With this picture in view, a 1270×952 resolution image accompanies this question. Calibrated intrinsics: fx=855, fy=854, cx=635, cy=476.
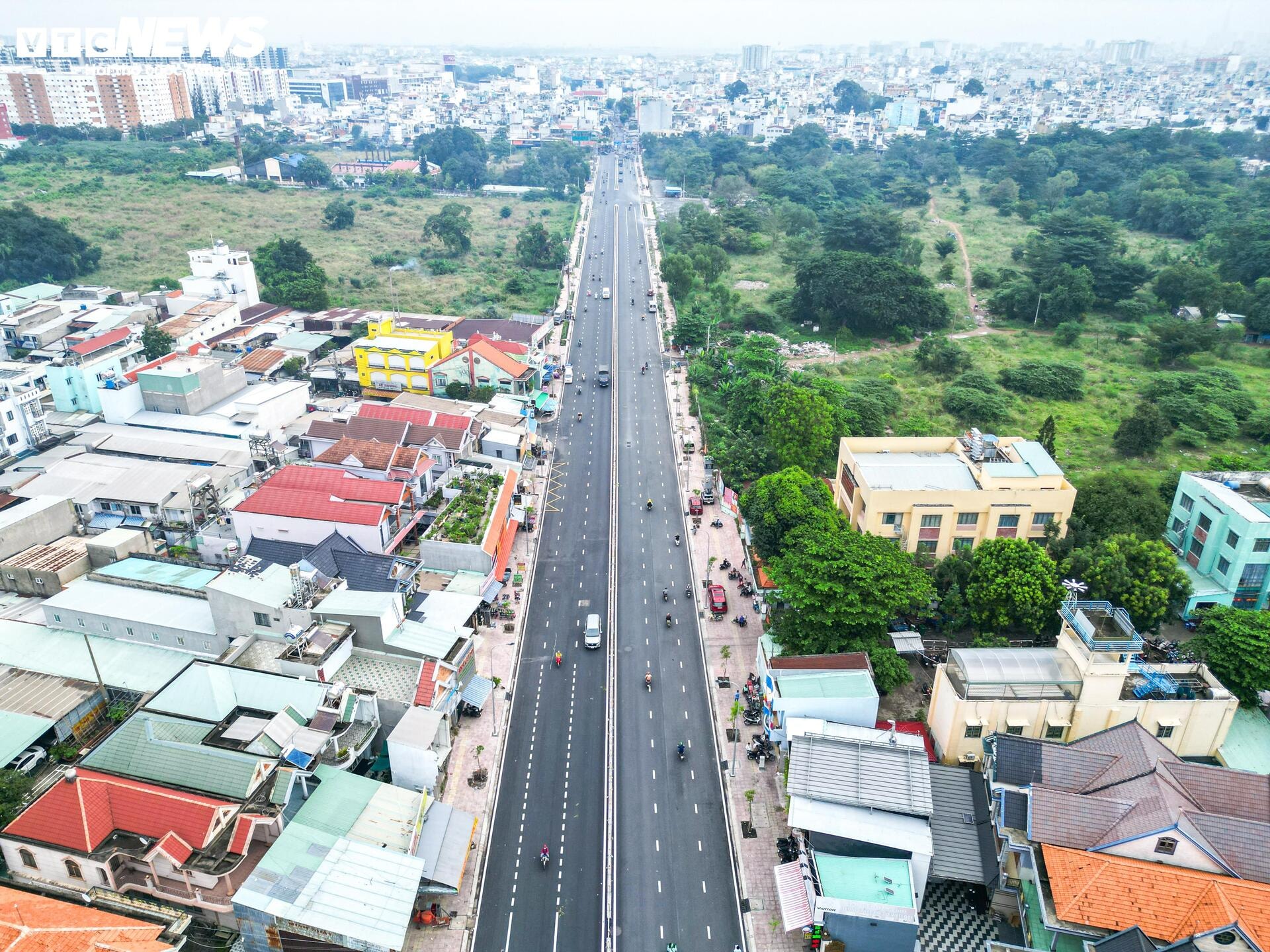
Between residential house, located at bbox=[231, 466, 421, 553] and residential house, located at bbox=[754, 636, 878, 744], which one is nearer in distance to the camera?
residential house, located at bbox=[754, 636, 878, 744]

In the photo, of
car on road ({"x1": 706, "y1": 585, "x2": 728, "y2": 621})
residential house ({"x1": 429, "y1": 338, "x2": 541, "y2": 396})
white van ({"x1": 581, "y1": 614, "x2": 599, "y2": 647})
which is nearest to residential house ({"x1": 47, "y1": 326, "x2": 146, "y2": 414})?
residential house ({"x1": 429, "y1": 338, "x2": 541, "y2": 396})

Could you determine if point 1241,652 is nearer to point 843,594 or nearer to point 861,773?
point 843,594

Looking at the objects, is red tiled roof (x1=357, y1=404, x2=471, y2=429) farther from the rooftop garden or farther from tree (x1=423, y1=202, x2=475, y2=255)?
tree (x1=423, y1=202, x2=475, y2=255)

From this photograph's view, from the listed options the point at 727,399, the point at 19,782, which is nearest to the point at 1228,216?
the point at 727,399

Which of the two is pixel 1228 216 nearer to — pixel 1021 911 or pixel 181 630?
pixel 1021 911

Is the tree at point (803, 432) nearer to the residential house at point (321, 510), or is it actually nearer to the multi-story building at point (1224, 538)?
the multi-story building at point (1224, 538)
